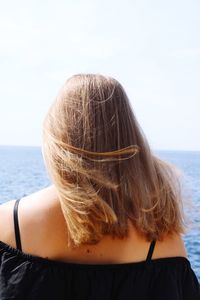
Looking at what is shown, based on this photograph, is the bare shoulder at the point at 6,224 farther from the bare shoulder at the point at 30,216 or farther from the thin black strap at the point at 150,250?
the thin black strap at the point at 150,250

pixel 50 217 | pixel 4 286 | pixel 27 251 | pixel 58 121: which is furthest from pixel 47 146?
pixel 4 286

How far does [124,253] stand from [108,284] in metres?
0.11

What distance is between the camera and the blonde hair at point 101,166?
1.39m

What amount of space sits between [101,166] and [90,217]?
0.16 metres

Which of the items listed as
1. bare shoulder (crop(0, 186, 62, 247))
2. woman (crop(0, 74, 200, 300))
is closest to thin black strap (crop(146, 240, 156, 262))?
woman (crop(0, 74, 200, 300))

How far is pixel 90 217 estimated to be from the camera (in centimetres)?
140

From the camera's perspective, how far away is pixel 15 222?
A: 140cm

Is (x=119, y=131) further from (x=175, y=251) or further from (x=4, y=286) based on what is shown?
(x=4, y=286)

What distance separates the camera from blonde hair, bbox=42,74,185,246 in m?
1.39

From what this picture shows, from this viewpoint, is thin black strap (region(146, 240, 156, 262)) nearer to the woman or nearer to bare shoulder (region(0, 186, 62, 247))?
the woman

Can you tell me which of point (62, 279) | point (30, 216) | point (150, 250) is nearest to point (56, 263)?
point (62, 279)

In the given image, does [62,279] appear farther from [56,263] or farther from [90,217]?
[90,217]

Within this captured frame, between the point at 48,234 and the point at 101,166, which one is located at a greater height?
the point at 101,166

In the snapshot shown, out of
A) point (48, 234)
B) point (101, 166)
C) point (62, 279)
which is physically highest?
point (101, 166)
